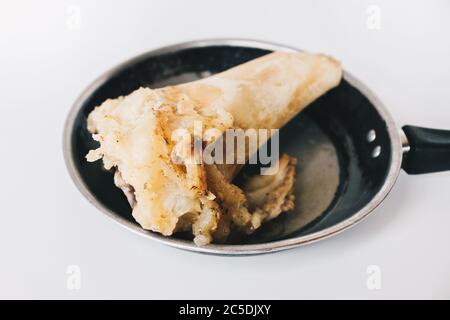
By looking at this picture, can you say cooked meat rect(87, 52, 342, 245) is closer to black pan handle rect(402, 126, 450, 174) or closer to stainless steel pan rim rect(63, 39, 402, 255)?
stainless steel pan rim rect(63, 39, 402, 255)

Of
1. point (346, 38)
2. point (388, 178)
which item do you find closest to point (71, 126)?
point (388, 178)

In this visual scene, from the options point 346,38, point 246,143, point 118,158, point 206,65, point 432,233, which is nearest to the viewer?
point 118,158

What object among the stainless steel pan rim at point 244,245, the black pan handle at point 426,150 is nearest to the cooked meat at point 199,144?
the stainless steel pan rim at point 244,245

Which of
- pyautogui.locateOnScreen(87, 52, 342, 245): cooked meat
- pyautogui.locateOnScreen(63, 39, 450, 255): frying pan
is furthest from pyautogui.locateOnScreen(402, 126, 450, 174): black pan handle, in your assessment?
pyautogui.locateOnScreen(87, 52, 342, 245): cooked meat

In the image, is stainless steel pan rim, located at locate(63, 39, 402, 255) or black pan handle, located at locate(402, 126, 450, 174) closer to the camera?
stainless steel pan rim, located at locate(63, 39, 402, 255)

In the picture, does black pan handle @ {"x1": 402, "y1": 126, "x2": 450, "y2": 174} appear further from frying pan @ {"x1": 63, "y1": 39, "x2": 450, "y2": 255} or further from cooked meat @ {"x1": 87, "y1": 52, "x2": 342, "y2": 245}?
cooked meat @ {"x1": 87, "y1": 52, "x2": 342, "y2": 245}
